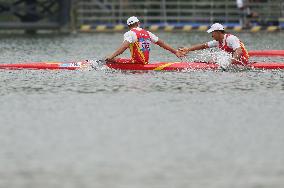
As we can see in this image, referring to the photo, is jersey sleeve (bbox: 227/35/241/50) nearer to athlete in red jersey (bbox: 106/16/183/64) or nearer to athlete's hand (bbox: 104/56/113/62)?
athlete in red jersey (bbox: 106/16/183/64)

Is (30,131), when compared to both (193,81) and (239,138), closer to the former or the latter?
(239,138)

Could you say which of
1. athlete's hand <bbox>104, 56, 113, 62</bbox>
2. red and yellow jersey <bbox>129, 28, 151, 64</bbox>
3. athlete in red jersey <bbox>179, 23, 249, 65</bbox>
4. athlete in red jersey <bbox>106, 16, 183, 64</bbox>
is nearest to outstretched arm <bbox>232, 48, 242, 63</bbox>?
athlete in red jersey <bbox>179, 23, 249, 65</bbox>

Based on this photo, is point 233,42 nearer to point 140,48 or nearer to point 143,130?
point 140,48

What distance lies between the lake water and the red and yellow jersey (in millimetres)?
1033

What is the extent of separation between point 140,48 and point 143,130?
938 cm

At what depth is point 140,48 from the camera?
2084 centimetres

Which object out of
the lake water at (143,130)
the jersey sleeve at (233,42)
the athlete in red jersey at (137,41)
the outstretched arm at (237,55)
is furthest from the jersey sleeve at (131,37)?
the outstretched arm at (237,55)

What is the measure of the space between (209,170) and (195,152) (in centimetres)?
94

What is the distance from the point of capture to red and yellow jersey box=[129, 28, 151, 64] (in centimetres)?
2081

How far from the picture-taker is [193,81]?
59.3 feet

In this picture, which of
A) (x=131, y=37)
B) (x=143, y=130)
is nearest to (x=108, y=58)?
(x=131, y=37)

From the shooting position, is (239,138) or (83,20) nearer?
(239,138)

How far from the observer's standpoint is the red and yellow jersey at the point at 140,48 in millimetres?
20812

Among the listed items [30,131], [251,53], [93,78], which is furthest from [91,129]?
[251,53]
